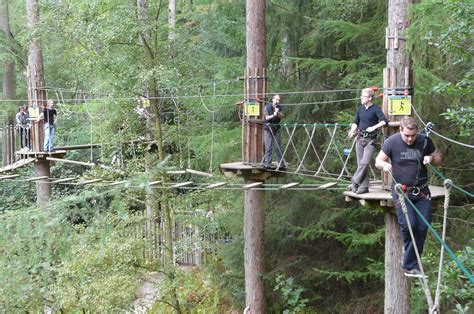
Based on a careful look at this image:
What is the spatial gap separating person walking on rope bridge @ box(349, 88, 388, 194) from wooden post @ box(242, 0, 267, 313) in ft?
6.84

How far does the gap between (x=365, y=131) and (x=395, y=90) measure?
46 centimetres

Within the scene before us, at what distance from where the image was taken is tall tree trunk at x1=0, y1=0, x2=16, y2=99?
14543mm

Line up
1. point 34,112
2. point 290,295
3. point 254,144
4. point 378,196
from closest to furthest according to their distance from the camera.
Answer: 1. point 378,196
2. point 254,144
3. point 290,295
4. point 34,112

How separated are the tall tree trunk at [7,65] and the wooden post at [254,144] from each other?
347 inches

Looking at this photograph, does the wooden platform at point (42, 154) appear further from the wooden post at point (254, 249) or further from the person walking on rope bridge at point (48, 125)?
the wooden post at point (254, 249)

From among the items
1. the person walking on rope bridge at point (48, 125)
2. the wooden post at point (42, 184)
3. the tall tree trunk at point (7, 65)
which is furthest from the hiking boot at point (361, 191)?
the tall tree trunk at point (7, 65)

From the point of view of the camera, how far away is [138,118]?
883 cm

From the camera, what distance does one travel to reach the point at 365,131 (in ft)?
17.1

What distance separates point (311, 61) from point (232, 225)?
3.21 meters

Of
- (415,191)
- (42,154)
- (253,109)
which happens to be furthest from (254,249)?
(415,191)

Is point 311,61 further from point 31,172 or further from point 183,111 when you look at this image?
point 31,172

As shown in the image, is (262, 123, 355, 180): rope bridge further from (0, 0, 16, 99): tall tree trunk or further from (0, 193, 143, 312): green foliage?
(0, 0, 16, 99): tall tree trunk

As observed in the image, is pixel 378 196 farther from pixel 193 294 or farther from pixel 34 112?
pixel 34 112

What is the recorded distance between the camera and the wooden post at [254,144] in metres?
7.26
